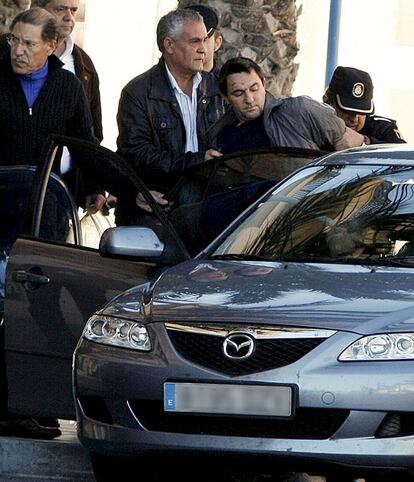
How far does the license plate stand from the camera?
19.6ft

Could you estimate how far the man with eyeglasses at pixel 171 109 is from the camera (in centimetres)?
981

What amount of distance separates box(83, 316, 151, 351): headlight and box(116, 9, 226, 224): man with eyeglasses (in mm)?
3207

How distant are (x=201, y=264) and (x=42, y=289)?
2.83 feet

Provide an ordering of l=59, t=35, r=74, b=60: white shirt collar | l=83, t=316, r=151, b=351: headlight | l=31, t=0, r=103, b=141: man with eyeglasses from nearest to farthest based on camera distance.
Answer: l=83, t=316, r=151, b=351: headlight → l=31, t=0, r=103, b=141: man with eyeglasses → l=59, t=35, r=74, b=60: white shirt collar

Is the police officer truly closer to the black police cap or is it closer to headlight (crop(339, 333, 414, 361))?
the black police cap

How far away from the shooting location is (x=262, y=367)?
6055 millimetres

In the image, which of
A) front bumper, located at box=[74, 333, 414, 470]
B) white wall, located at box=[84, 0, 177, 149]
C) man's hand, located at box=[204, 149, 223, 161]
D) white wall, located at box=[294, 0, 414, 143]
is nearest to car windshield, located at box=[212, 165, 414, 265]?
front bumper, located at box=[74, 333, 414, 470]

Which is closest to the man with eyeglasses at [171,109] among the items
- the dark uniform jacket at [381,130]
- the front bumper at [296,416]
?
the dark uniform jacket at [381,130]

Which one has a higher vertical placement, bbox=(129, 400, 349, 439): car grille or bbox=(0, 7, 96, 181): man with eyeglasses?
bbox=(0, 7, 96, 181): man with eyeglasses

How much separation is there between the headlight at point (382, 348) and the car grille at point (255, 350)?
0.11 m

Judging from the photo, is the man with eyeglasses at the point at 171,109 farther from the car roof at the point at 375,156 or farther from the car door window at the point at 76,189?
the car roof at the point at 375,156

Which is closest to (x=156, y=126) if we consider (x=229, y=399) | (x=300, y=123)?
(x=300, y=123)

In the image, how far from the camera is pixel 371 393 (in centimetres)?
586

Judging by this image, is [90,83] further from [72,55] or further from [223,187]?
[223,187]
